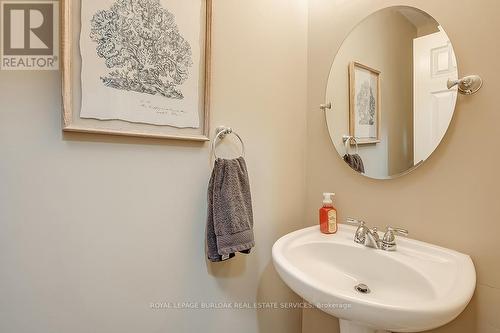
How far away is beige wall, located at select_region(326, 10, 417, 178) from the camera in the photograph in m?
0.93

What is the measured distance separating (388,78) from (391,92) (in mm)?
58

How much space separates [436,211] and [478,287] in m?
0.25

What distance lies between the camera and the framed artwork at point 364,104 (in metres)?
1.01

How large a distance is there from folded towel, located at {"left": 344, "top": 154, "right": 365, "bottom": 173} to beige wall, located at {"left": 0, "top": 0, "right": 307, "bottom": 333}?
0.78 feet

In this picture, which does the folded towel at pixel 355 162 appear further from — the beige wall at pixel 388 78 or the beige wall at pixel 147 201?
the beige wall at pixel 147 201

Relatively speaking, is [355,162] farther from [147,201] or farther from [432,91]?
[147,201]

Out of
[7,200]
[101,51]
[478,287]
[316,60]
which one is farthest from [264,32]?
[478,287]

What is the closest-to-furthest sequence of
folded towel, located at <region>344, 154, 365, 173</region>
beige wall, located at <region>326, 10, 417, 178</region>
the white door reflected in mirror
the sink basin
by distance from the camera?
the sink basin
the white door reflected in mirror
beige wall, located at <region>326, 10, 417, 178</region>
folded towel, located at <region>344, 154, 365, 173</region>

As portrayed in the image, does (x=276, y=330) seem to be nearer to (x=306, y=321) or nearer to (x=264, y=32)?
(x=306, y=321)
